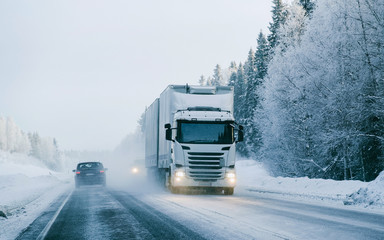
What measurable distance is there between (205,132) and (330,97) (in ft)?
26.6

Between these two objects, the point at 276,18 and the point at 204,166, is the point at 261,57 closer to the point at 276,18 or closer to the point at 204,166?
the point at 276,18

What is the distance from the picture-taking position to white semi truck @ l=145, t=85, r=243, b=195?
57.7ft

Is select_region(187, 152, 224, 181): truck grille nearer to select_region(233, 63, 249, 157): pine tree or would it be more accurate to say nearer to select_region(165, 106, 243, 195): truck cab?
select_region(165, 106, 243, 195): truck cab

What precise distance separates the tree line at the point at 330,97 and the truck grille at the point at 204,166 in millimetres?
6977

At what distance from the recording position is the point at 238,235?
25.7 ft

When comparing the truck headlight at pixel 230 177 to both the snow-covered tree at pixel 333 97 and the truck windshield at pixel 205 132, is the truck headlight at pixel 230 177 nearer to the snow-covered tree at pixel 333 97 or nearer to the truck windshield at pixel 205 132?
the truck windshield at pixel 205 132

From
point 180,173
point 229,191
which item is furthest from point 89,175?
point 229,191

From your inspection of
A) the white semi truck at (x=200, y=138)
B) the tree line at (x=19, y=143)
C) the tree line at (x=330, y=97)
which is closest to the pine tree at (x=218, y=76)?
the tree line at (x=330, y=97)

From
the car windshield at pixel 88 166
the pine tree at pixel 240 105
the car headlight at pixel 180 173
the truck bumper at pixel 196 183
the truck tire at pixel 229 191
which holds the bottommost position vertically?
the truck tire at pixel 229 191

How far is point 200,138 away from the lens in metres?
17.8

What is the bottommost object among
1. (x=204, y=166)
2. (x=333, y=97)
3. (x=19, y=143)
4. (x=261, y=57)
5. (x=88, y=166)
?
(x=204, y=166)

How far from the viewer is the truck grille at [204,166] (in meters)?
17.6

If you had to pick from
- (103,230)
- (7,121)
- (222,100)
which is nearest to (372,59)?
(222,100)

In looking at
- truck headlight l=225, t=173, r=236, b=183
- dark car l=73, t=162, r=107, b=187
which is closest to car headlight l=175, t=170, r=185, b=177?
truck headlight l=225, t=173, r=236, b=183
